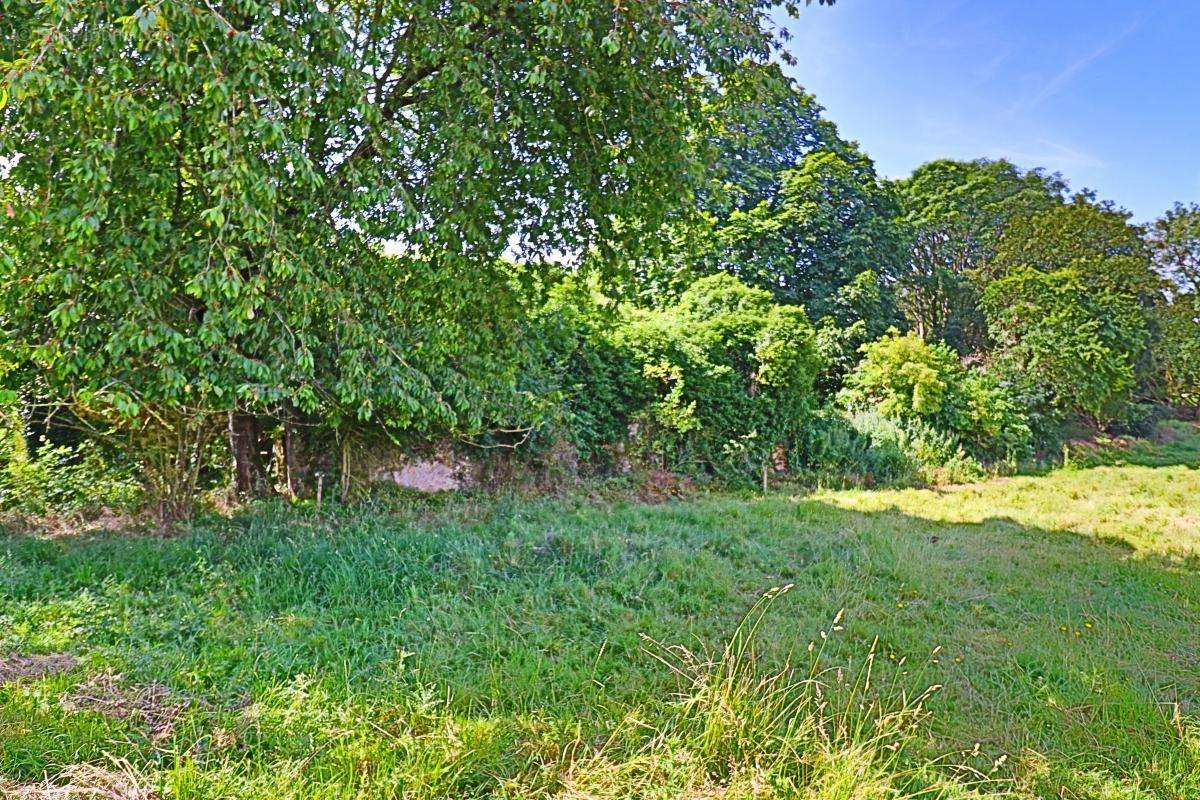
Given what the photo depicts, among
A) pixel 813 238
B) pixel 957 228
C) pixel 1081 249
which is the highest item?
pixel 957 228

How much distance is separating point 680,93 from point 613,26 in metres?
1.05

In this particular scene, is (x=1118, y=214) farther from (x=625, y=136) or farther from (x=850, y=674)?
(x=850, y=674)

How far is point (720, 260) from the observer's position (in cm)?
1249

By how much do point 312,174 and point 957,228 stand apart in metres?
16.8

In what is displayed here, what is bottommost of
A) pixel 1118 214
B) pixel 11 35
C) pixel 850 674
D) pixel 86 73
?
pixel 850 674

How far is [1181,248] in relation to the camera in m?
17.5

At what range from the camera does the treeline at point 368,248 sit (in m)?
3.47

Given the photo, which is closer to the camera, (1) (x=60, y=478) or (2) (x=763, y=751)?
(2) (x=763, y=751)

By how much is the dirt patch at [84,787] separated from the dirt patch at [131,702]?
0.22 meters

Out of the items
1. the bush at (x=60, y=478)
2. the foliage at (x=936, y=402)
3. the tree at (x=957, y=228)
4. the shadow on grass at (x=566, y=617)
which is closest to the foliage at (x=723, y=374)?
the foliage at (x=936, y=402)

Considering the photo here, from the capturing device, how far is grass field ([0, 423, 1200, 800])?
7.28 feet

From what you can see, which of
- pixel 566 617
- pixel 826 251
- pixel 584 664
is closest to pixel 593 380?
pixel 566 617

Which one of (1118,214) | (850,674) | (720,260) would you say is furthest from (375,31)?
(1118,214)

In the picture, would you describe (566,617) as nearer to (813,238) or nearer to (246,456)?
(246,456)
